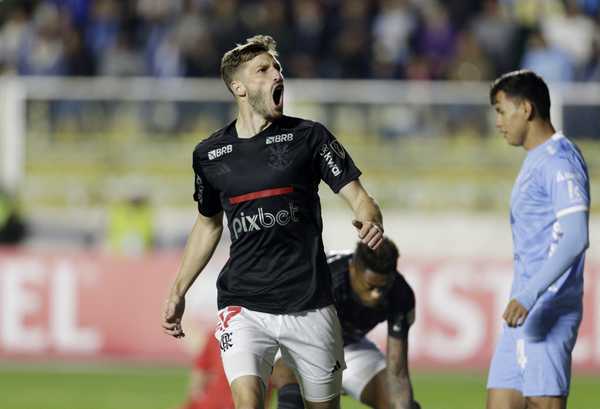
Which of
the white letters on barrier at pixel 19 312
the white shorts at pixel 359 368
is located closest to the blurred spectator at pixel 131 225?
the white letters on barrier at pixel 19 312

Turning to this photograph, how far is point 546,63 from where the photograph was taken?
59.5ft

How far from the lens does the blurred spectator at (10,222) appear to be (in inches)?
691

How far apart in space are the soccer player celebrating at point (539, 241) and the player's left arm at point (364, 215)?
0.87 meters

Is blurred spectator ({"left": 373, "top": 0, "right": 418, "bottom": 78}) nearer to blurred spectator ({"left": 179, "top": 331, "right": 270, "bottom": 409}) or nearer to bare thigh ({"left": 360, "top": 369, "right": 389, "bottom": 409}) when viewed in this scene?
blurred spectator ({"left": 179, "top": 331, "right": 270, "bottom": 409})

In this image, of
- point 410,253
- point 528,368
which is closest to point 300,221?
point 528,368

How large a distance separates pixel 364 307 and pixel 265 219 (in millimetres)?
1576

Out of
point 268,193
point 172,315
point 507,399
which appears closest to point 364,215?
point 268,193

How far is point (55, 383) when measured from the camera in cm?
1437

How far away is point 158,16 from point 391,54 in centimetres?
339

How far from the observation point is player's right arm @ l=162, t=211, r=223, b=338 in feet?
24.3

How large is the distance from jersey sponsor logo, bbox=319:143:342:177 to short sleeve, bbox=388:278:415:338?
54.8 inches

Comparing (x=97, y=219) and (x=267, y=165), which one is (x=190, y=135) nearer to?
(x=97, y=219)

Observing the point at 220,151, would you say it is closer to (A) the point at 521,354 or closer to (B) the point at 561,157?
(B) the point at 561,157

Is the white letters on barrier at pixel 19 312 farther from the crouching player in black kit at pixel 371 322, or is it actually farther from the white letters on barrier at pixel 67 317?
the crouching player in black kit at pixel 371 322
